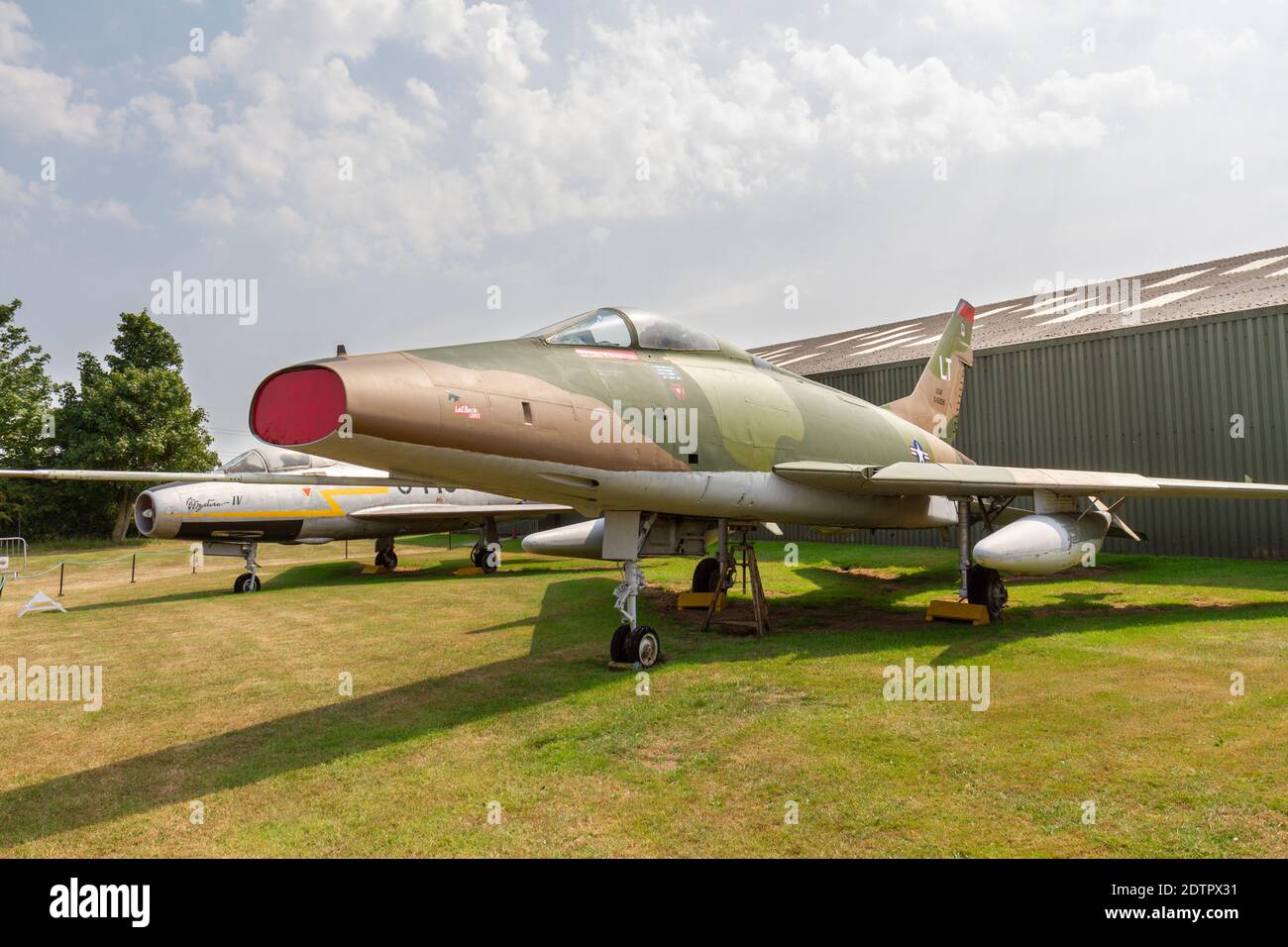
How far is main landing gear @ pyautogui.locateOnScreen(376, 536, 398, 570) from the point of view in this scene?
19891 mm

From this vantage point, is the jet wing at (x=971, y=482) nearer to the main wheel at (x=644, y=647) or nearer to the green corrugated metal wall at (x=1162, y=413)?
the main wheel at (x=644, y=647)

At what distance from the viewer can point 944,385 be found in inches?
577

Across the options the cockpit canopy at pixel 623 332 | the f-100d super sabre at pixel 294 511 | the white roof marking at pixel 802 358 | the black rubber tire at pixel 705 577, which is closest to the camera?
the cockpit canopy at pixel 623 332

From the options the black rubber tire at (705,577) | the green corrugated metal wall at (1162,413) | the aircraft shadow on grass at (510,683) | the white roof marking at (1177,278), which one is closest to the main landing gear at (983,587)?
the aircraft shadow on grass at (510,683)

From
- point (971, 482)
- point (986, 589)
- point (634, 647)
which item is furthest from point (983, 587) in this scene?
point (634, 647)

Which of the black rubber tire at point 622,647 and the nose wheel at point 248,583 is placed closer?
the black rubber tire at point 622,647

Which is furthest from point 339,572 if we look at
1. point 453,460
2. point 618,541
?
point 453,460

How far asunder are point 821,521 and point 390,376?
6.15m

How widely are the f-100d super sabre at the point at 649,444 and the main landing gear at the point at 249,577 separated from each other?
29.1 ft

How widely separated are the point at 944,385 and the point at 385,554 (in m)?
A: 14.9

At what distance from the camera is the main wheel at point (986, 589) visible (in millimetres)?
9617

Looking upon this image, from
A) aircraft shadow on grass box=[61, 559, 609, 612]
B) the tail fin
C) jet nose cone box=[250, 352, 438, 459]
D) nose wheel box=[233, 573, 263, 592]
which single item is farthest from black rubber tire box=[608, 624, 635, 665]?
nose wheel box=[233, 573, 263, 592]

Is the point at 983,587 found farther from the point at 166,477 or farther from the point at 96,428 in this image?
the point at 96,428

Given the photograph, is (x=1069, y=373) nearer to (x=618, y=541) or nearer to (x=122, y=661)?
(x=618, y=541)
